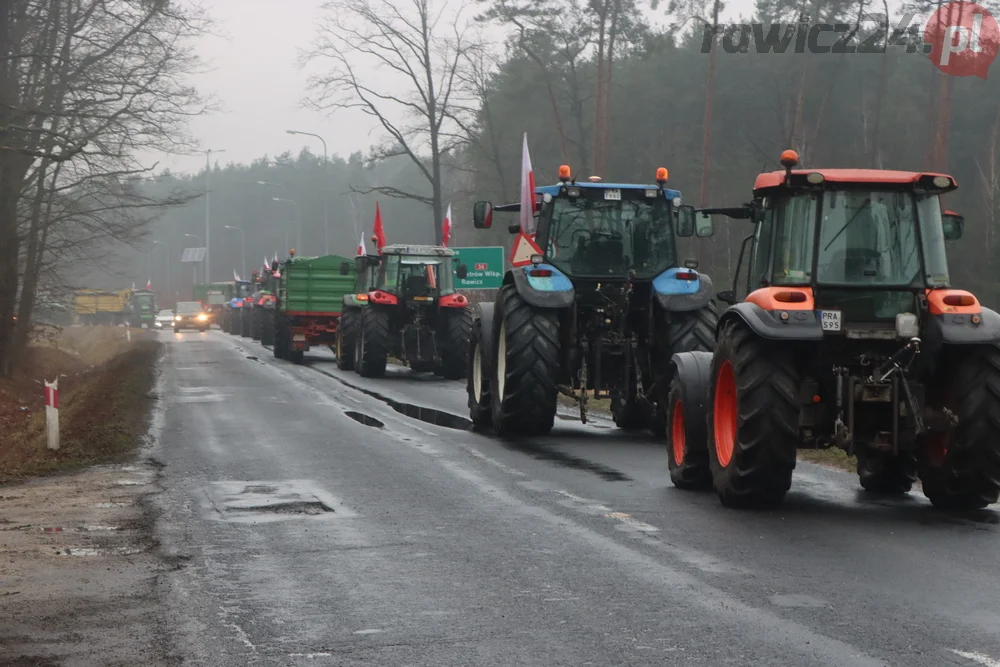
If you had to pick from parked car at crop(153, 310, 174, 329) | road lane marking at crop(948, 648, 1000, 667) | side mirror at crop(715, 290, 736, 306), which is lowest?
parked car at crop(153, 310, 174, 329)

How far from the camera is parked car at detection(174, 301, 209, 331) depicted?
76062 millimetres

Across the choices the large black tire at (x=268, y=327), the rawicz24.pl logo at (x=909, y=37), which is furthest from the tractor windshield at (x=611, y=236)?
the large black tire at (x=268, y=327)

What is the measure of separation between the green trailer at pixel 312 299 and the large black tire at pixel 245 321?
22273 millimetres

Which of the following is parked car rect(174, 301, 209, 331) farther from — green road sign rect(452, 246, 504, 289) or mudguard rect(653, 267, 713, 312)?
mudguard rect(653, 267, 713, 312)

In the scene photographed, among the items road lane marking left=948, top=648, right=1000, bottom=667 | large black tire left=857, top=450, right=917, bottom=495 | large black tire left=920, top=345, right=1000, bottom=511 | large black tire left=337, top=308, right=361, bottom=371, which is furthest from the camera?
large black tire left=337, top=308, right=361, bottom=371

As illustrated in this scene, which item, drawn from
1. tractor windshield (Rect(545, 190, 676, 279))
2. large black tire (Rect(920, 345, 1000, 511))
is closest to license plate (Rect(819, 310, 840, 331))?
large black tire (Rect(920, 345, 1000, 511))

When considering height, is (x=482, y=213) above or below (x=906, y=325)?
above

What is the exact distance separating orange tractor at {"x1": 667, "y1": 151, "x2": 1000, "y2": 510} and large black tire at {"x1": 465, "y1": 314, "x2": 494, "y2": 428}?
6.31 metres

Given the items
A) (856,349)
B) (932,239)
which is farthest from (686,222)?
(856,349)

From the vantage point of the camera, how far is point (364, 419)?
19.0 meters

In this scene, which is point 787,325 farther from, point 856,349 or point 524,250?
point 524,250

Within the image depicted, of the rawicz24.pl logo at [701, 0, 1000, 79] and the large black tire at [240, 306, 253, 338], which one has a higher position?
the rawicz24.pl logo at [701, 0, 1000, 79]

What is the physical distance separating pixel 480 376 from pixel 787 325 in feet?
26.2

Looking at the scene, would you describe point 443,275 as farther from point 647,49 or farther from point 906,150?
point 906,150
